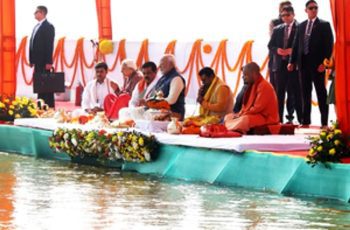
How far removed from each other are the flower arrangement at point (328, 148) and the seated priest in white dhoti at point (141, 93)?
3.10 m

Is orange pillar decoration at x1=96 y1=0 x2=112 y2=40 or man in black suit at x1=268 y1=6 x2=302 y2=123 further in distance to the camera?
orange pillar decoration at x1=96 y1=0 x2=112 y2=40

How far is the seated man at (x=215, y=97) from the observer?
1223cm

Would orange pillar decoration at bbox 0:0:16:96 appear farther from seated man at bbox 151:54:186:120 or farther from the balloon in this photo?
the balloon

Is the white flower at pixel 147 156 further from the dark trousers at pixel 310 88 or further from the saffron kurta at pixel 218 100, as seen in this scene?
the dark trousers at pixel 310 88

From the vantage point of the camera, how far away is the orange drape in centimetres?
1008

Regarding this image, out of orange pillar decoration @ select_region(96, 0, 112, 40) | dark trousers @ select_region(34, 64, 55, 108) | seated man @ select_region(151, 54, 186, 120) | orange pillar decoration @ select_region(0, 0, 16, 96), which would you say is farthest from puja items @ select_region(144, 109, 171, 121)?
orange pillar decoration @ select_region(96, 0, 112, 40)

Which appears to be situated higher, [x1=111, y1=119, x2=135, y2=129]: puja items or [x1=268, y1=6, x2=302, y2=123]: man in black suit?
[x1=268, y1=6, x2=302, y2=123]: man in black suit

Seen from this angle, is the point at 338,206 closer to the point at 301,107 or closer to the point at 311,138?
the point at 311,138

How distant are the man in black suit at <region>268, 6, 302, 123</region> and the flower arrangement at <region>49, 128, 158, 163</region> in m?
2.40

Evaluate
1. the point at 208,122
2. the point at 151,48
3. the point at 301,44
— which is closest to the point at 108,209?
the point at 208,122

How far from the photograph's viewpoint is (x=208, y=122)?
470 inches

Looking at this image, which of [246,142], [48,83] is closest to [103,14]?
[48,83]

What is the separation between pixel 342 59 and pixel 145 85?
356cm

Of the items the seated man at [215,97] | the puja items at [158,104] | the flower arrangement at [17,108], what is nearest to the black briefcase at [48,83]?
the flower arrangement at [17,108]
